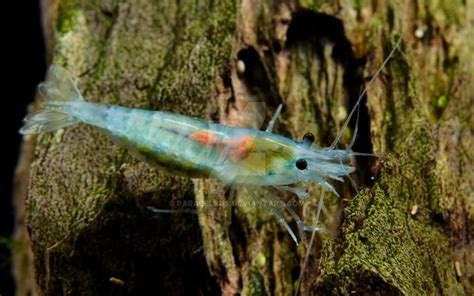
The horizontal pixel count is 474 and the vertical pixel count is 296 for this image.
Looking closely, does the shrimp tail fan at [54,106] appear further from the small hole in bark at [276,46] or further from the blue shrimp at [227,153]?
the small hole in bark at [276,46]

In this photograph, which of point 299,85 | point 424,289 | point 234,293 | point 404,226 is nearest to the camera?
point 424,289

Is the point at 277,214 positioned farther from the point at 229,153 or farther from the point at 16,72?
the point at 16,72

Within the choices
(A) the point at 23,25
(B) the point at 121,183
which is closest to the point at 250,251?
(B) the point at 121,183

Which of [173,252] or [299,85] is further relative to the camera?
[299,85]

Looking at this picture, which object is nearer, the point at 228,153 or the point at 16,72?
the point at 228,153

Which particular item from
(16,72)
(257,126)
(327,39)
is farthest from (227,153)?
→ (16,72)

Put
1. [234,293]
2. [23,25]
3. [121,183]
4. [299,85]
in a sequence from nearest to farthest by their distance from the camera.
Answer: [234,293], [121,183], [299,85], [23,25]

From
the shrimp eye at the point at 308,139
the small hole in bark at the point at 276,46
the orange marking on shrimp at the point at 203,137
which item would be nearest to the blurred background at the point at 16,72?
the small hole in bark at the point at 276,46

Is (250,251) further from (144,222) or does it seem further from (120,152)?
(120,152)
